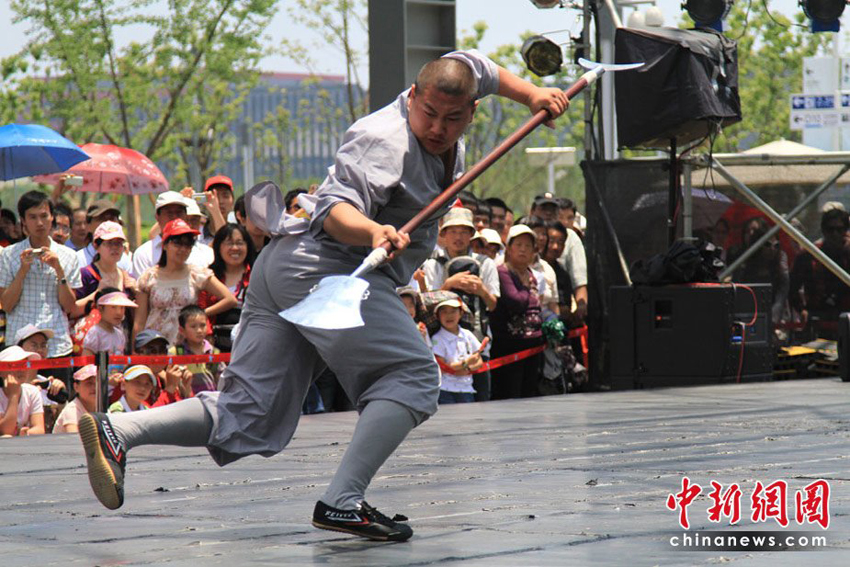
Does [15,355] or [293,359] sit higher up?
[293,359]

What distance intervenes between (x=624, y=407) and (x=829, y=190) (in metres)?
4.48

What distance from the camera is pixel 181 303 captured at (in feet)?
32.9

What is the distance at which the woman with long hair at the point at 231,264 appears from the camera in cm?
1024

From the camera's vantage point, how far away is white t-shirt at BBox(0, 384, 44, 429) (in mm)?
9211

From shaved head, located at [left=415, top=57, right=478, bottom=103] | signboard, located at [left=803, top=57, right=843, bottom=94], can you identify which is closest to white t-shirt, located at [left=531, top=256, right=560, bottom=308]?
shaved head, located at [left=415, top=57, right=478, bottom=103]

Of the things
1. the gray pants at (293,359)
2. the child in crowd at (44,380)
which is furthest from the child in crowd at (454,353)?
the gray pants at (293,359)

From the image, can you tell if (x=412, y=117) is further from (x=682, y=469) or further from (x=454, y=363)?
(x=454, y=363)

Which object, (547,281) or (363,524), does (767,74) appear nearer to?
(547,281)

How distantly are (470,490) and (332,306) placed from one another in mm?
1601

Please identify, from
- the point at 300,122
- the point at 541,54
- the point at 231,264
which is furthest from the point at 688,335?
the point at 300,122

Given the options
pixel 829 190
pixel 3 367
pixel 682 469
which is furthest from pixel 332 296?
pixel 829 190

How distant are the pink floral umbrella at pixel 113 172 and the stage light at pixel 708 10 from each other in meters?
5.62

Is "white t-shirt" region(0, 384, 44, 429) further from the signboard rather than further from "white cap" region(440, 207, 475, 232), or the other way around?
the signboard

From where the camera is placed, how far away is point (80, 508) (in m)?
5.50
